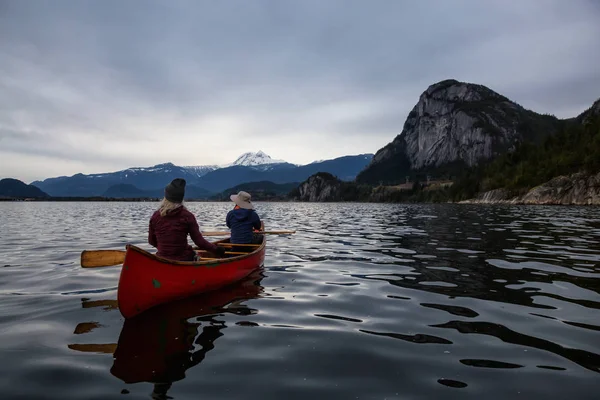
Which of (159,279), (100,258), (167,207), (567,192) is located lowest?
(159,279)

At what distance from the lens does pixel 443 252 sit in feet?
56.4

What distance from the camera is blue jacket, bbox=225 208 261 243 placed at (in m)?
14.6

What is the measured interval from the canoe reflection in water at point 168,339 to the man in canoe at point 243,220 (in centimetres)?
458

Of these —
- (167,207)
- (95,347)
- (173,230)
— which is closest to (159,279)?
(173,230)

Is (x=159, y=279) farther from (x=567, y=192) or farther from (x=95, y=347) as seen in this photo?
(x=567, y=192)

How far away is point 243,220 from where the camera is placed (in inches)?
579

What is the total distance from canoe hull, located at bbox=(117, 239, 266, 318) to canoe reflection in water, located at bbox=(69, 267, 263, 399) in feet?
0.86

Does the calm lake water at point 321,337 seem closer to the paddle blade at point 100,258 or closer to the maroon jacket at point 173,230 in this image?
the paddle blade at point 100,258

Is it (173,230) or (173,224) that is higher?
(173,224)

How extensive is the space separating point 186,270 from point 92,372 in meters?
3.83

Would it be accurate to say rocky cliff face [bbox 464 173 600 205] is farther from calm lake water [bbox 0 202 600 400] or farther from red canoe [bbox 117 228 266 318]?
red canoe [bbox 117 228 266 318]

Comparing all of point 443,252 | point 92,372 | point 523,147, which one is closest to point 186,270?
point 92,372

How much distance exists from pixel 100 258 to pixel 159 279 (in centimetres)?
251

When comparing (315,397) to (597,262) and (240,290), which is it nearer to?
(240,290)
